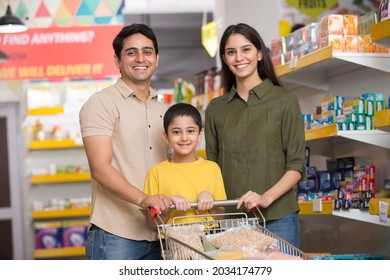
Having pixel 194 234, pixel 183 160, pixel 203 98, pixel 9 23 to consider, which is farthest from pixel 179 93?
pixel 194 234

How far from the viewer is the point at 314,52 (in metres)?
4.58

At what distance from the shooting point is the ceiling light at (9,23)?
9070 millimetres

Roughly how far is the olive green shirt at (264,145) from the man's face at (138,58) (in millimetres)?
455

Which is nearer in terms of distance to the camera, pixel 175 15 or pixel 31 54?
pixel 31 54

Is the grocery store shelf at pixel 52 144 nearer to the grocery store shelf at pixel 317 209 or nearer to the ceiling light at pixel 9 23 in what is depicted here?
the ceiling light at pixel 9 23

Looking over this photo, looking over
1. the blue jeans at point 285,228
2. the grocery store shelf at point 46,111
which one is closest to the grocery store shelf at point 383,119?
the blue jeans at point 285,228

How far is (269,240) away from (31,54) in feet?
23.1

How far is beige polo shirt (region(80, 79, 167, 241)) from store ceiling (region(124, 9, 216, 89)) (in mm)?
9852

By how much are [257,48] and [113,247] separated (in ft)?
3.52

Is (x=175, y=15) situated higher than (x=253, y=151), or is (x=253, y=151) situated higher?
(x=175, y=15)

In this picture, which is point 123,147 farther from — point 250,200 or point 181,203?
point 250,200

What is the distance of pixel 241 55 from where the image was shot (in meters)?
3.40
